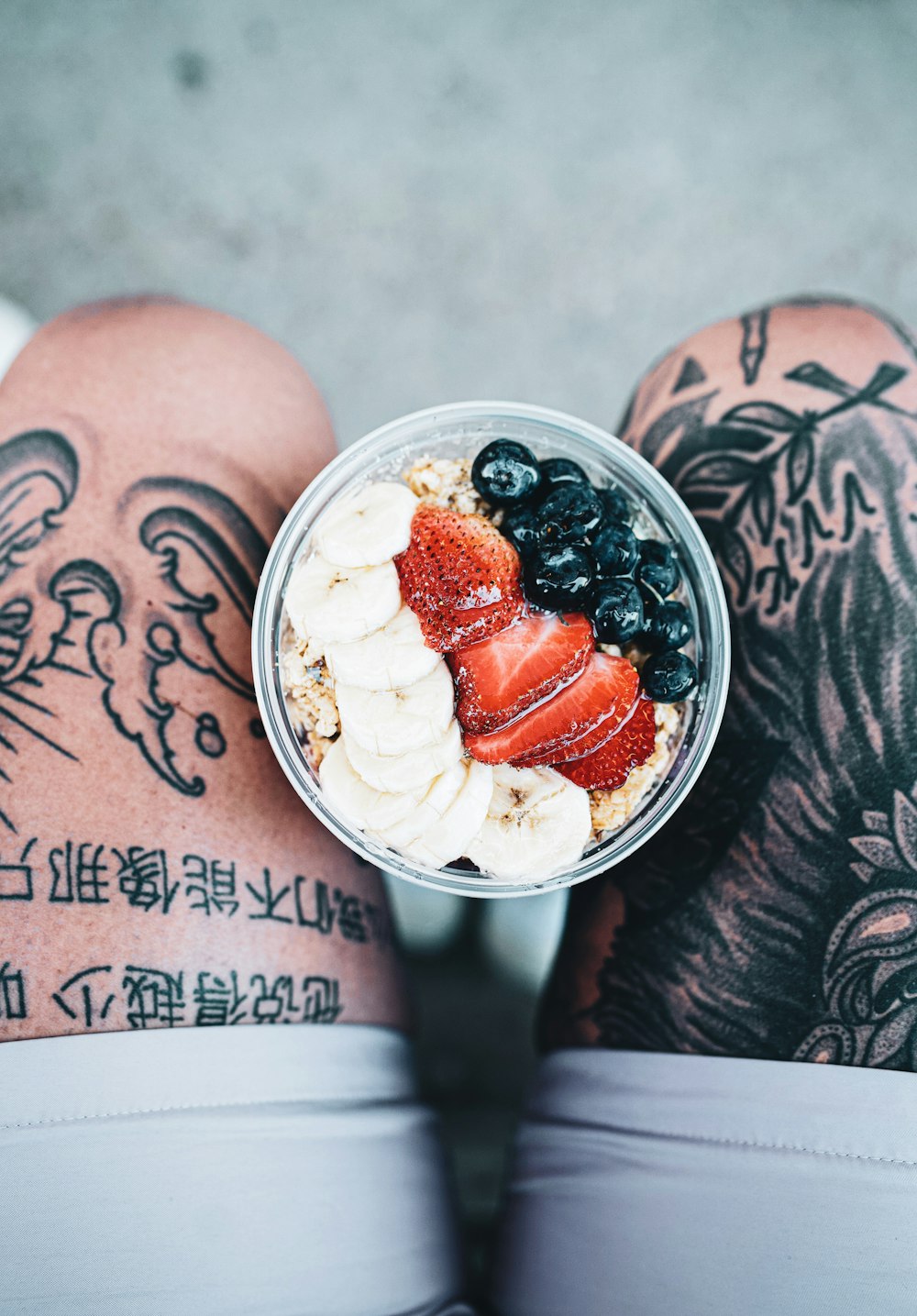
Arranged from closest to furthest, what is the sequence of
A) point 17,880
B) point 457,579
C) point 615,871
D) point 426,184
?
point 457,579, point 17,880, point 615,871, point 426,184

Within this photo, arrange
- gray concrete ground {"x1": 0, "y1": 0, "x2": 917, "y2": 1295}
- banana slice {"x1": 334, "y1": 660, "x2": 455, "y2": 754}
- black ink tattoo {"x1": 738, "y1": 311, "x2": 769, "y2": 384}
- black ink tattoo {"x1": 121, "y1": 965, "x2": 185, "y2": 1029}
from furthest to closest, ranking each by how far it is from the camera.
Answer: gray concrete ground {"x1": 0, "y1": 0, "x2": 917, "y2": 1295} → black ink tattoo {"x1": 738, "y1": 311, "x2": 769, "y2": 384} → black ink tattoo {"x1": 121, "y1": 965, "x2": 185, "y2": 1029} → banana slice {"x1": 334, "y1": 660, "x2": 455, "y2": 754}

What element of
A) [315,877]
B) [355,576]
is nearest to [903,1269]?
[315,877]

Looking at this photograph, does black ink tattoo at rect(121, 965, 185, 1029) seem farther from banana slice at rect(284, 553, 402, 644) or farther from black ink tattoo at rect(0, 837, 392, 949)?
banana slice at rect(284, 553, 402, 644)

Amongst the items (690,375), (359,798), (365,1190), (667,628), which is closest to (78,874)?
(359,798)

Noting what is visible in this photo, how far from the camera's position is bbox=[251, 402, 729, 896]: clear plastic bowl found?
93 centimetres

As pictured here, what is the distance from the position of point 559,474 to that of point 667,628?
0.19m

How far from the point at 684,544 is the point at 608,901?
429 mm

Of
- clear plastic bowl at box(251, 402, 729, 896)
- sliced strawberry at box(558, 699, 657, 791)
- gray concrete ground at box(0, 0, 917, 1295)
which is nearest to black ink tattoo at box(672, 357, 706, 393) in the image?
clear plastic bowl at box(251, 402, 729, 896)

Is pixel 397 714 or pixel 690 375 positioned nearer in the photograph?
pixel 397 714

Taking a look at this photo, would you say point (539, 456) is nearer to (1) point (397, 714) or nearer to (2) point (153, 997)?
(1) point (397, 714)

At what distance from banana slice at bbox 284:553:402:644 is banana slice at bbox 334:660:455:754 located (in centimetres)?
6

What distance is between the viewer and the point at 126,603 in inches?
39.4

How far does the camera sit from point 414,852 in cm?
88

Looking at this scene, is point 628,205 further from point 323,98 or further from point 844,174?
point 323,98
